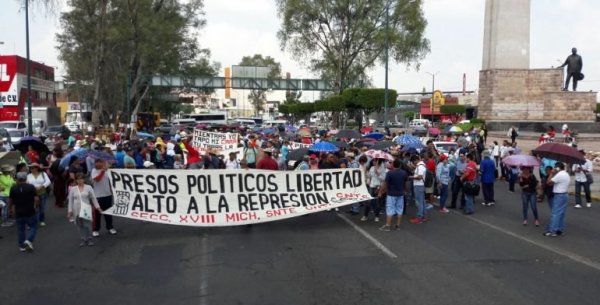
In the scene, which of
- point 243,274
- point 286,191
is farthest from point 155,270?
point 286,191

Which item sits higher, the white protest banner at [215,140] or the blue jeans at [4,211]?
the white protest banner at [215,140]

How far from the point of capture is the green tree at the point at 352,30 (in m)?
49.7

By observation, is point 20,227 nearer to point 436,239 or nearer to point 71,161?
point 71,161

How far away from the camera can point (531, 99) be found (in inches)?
1716

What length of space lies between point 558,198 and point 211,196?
670 cm

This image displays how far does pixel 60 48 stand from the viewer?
52.2 m

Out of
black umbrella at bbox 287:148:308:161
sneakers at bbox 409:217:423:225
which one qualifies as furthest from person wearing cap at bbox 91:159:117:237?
sneakers at bbox 409:217:423:225

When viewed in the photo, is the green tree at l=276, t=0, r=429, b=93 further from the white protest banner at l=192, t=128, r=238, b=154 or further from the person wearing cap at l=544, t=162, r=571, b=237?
the person wearing cap at l=544, t=162, r=571, b=237

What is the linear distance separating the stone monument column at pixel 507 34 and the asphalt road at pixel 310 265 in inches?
1197

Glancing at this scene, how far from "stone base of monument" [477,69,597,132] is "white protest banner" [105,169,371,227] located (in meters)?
33.9

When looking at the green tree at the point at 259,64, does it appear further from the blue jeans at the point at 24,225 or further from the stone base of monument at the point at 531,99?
the blue jeans at the point at 24,225

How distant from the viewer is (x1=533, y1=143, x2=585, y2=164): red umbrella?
12031 millimetres

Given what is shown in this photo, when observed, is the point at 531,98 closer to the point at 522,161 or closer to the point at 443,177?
the point at 443,177

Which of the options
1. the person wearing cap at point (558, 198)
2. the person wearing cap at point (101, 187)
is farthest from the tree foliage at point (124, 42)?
the person wearing cap at point (558, 198)
